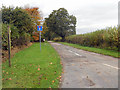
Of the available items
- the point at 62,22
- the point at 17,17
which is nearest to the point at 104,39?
the point at 17,17

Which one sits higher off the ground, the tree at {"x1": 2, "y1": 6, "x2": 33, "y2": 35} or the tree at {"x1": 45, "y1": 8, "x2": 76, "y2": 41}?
the tree at {"x1": 45, "y1": 8, "x2": 76, "y2": 41}

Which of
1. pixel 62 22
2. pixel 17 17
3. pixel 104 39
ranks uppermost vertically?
pixel 62 22

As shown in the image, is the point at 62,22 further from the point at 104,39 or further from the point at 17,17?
the point at 17,17

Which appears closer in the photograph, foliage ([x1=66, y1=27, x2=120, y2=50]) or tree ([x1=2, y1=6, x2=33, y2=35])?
foliage ([x1=66, y1=27, x2=120, y2=50])

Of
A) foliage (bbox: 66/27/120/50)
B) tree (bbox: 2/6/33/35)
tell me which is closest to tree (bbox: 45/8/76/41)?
foliage (bbox: 66/27/120/50)

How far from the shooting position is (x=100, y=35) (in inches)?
784

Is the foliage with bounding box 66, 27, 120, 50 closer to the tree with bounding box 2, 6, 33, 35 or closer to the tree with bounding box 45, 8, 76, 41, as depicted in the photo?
the tree with bounding box 2, 6, 33, 35

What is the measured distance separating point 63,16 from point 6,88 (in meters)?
51.6

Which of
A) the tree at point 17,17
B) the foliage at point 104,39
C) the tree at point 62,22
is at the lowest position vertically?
the foliage at point 104,39

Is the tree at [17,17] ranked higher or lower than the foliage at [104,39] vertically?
higher

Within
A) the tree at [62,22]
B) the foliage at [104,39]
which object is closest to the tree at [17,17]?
the foliage at [104,39]

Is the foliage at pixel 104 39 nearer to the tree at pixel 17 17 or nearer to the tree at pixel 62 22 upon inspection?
the tree at pixel 17 17

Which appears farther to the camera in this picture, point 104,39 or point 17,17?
point 104,39

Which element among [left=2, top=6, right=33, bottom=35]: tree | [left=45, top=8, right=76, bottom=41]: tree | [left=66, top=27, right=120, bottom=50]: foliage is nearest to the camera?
[left=66, top=27, right=120, bottom=50]: foliage
